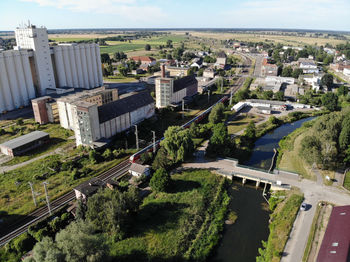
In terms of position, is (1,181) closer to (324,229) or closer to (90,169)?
(90,169)

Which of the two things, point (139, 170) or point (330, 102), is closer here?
point (139, 170)

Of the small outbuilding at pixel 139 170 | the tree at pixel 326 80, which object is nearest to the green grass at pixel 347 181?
the small outbuilding at pixel 139 170

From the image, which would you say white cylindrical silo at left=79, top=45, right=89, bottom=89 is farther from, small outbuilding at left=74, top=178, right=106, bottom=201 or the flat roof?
small outbuilding at left=74, top=178, right=106, bottom=201

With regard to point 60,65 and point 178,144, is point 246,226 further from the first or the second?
point 60,65

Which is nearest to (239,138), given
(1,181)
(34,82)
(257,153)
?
(257,153)

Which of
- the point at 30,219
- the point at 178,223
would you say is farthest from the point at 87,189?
the point at 178,223

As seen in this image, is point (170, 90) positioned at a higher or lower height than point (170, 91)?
higher

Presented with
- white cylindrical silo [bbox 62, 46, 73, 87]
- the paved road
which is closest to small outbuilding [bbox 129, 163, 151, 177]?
the paved road
